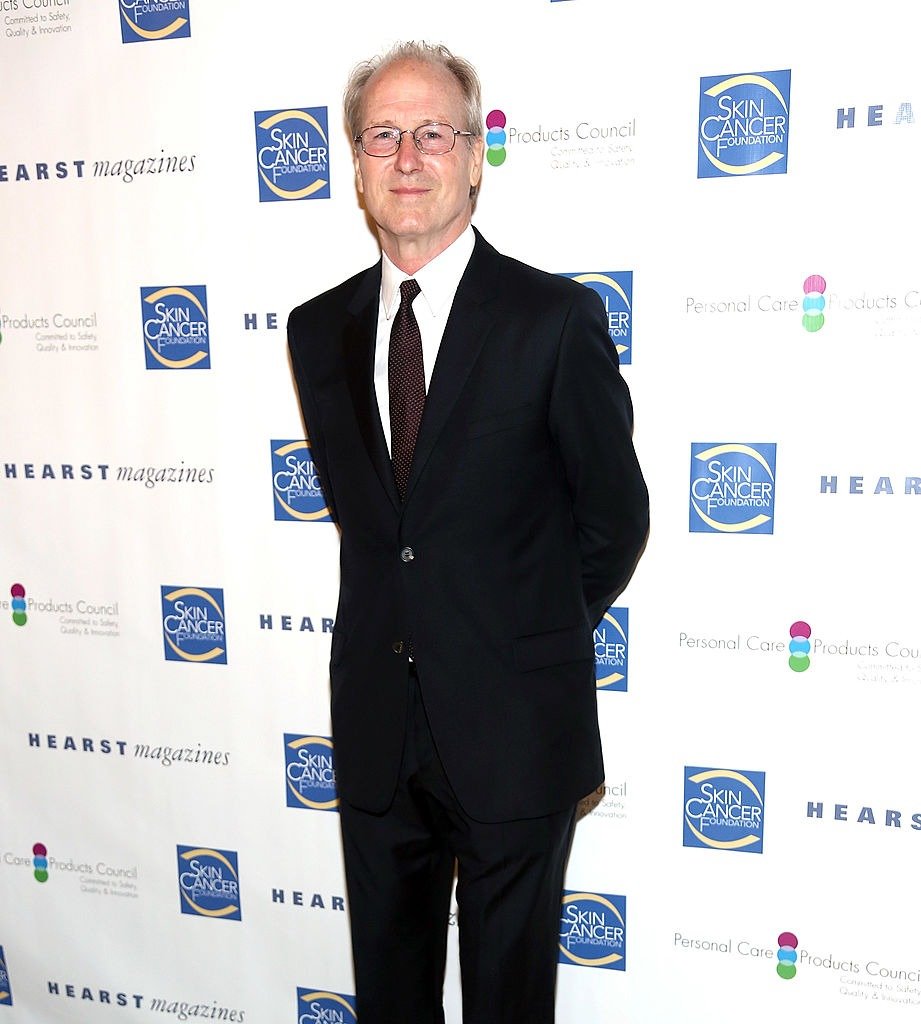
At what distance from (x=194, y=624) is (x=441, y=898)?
921 mm

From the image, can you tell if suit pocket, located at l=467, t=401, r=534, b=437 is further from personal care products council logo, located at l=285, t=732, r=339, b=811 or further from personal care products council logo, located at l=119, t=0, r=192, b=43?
personal care products council logo, located at l=119, t=0, r=192, b=43

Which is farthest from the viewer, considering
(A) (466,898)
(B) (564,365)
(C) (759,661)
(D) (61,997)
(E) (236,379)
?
(D) (61,997)

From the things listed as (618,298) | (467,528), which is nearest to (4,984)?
(467,528)

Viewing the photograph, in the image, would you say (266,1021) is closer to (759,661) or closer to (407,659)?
(407,659)

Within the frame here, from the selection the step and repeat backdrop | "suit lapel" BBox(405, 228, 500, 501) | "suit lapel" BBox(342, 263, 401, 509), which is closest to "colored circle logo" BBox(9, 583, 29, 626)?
the step and repeat backdrop

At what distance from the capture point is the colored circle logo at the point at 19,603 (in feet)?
8.41

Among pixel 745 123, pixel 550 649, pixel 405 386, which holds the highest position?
pixel 745 123

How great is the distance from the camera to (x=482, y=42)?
6.56ft

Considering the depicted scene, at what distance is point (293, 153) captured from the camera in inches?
85.1

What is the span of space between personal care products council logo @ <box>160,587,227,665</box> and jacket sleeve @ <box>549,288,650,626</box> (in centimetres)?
100

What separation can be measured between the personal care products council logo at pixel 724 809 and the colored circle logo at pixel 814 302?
37.7 inches

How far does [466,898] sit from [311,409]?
96cm

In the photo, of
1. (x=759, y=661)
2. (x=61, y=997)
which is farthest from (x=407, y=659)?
(x=61, y=997)

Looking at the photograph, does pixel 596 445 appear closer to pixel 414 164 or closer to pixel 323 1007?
pixel 414 164
